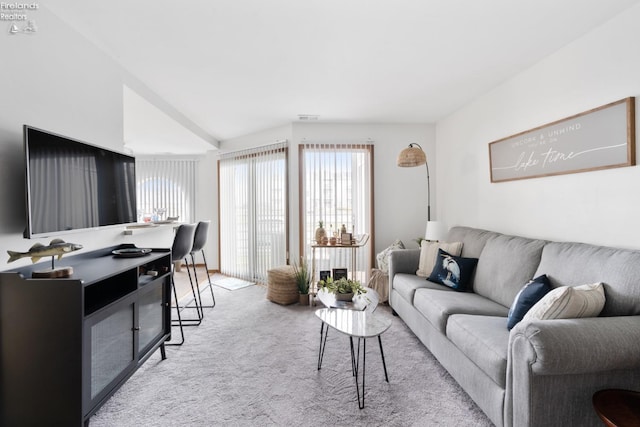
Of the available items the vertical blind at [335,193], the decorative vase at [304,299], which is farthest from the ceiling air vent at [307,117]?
the decorative vase at [304,299]

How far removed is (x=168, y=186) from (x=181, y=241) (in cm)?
349

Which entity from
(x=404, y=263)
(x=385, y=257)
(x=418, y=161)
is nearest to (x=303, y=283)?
(x=385, y=257)

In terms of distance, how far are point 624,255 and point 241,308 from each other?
11.5ft

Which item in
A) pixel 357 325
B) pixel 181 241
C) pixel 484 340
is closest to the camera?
pixel 484 340

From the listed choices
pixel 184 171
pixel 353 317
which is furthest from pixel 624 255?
pixel 184 171

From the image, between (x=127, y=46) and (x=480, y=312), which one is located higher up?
(x=127, y=46)

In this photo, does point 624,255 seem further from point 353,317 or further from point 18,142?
point 18,142

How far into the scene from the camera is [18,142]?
1720 millimetres

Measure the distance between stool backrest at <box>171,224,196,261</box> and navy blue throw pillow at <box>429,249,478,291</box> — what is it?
2502 millimetres

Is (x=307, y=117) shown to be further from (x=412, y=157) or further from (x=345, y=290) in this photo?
(x=345, y=290)

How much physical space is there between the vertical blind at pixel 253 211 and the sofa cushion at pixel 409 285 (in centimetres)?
192

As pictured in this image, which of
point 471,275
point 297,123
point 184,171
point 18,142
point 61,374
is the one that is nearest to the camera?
point 61,374

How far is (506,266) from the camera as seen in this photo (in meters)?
2.50

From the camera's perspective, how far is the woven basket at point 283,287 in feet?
12.7
